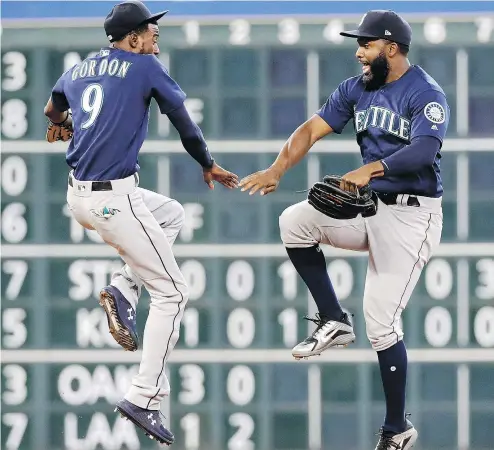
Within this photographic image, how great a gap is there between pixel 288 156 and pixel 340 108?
36 centimetres

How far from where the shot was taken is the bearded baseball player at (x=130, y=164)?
778 cm

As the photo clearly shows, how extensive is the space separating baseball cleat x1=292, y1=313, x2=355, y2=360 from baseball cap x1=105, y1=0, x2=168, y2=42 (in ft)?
5.35

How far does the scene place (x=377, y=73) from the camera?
26.2 feet

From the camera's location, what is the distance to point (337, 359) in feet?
39.0

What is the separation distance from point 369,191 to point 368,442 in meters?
4.57

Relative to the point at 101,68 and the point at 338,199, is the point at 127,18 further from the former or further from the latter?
the point at 338,199

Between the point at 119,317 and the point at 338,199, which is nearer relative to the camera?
the point at 338,199

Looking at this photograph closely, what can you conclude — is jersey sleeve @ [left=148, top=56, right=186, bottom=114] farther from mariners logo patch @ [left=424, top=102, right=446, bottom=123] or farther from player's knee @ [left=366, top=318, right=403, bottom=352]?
player's knee @ [left=366, top=318, right=403, bottom=352]

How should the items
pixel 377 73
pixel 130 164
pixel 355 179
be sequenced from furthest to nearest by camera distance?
pixel 377 73, pixel 130 164, pixel 355 179

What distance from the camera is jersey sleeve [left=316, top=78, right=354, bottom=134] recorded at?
27.0ft

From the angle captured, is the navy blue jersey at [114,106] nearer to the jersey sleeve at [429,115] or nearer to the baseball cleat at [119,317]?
the baseball cleat at [119,317]

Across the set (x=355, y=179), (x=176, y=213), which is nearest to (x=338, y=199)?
(x=355, y=179)

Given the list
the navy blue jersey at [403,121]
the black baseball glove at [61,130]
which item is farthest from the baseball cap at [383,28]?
the black baseball glove at [61,130]

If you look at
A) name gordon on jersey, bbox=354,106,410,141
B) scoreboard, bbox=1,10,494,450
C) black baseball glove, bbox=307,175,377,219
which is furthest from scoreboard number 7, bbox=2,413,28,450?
name gordon on jersey, bbox=354,106,410,141
